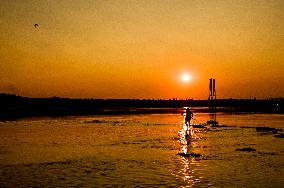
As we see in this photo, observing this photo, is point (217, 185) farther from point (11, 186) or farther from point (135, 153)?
point (135, 153)

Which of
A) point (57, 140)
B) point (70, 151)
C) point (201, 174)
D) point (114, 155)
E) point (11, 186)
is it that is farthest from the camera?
point (57, 140)

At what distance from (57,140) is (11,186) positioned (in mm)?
18532

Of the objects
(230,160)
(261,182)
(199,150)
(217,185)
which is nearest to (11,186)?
(217,185)

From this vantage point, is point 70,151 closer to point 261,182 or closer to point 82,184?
point 82,184

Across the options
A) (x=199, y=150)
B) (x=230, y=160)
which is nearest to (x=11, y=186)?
(x=230, y=160)

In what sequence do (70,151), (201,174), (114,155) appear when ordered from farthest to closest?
(70,151), (114,155), (201,174)

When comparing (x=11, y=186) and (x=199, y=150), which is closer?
(x=11, y=186)

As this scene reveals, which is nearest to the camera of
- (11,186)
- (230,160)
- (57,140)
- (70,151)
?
(11,186)

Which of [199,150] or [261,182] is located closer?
[261,182]

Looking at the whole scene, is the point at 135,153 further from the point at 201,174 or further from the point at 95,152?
the point at 201,174

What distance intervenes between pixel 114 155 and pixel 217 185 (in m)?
10.4

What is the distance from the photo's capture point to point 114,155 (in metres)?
26.2

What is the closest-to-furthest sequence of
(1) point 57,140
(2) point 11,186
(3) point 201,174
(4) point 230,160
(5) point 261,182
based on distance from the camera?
(2) point 11,186
(5) point 261,182
(3) point 201,174
(4) point 230,160
(1) point 57,140

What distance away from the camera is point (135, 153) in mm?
27078
